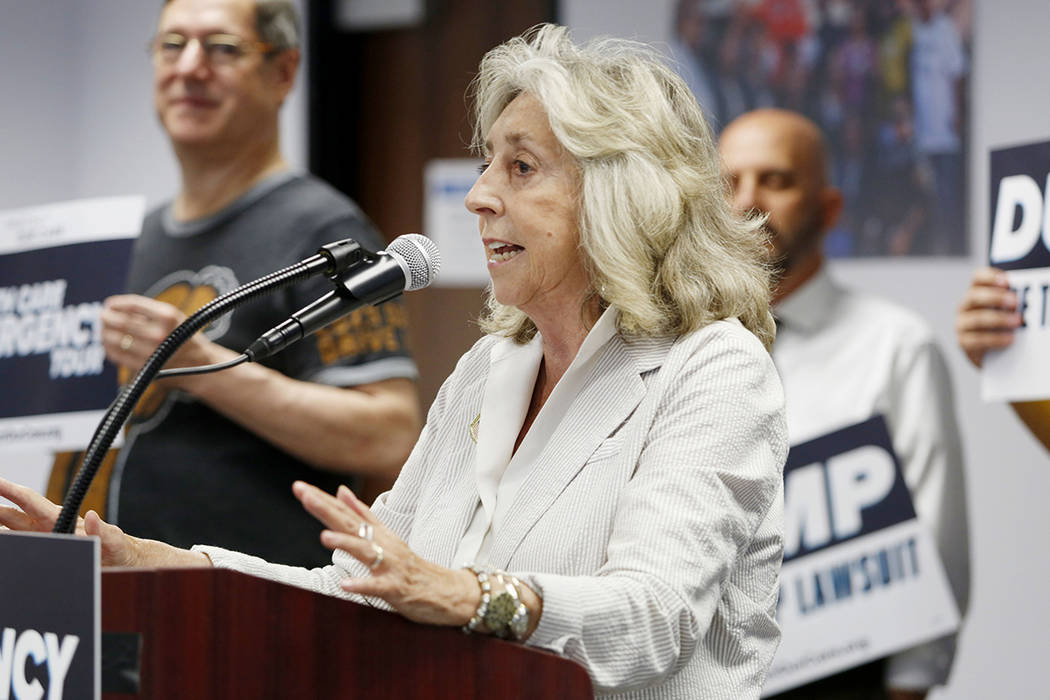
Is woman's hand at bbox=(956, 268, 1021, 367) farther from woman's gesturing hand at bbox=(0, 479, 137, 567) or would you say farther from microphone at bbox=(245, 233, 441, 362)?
woman's gesturing hand at bbox=(0, 479, 137, 567)

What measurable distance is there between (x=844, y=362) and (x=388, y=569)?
2280mm

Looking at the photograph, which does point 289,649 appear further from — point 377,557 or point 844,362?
point 844,362

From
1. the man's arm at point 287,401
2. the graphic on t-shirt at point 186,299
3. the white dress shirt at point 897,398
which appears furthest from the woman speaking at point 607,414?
the white dress shirt at point 897,398

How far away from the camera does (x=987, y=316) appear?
2412 mm

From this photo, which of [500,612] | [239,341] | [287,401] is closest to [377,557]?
[500,612]

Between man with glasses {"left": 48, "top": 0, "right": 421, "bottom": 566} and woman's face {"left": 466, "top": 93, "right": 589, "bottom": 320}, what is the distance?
83 centimetres

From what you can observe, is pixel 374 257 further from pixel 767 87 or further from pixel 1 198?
pixel 1 198

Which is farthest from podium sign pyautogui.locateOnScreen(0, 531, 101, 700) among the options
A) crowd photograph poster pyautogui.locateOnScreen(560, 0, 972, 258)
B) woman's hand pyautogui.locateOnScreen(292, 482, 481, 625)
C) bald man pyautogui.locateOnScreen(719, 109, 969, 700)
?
crowd photograph poster pyautogui.locateOnScreen(560, 0, 972, 258)

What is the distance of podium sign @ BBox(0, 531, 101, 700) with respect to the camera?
1062mm

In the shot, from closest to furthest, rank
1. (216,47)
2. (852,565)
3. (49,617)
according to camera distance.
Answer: (49,617)
(216,47)
(852,565)

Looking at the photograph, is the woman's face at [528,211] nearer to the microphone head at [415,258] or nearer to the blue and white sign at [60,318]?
the microphone head at [415,258]

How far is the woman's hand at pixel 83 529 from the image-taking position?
4.76ft

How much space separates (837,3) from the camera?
142 inches

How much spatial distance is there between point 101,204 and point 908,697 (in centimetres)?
221
